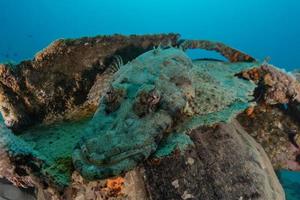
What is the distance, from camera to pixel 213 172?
3.48 m

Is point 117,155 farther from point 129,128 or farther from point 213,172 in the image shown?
point 213,172

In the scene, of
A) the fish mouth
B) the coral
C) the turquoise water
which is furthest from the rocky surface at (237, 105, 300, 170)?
the turquoise water

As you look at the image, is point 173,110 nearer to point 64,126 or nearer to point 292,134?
point 64,126

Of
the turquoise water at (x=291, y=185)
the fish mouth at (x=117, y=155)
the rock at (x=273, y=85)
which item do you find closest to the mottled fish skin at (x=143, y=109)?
the fish mouth at (x=117, y=155)

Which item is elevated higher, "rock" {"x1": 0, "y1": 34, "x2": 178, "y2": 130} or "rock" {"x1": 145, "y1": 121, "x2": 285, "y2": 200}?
"rock" {"x1": 0, "y1": 34, "x2": 178, "y2": 130}

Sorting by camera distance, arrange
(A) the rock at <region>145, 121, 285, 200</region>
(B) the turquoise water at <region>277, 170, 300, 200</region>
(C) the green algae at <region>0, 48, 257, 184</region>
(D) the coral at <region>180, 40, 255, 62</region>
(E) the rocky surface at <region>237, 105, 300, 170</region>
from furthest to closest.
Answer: (B) the turquoise water at <region>277, 170, 300, 200</region> < (D) the coral at <region>180, 40, 255, 62</region> < (E) the rocky surface at <region>237, 105, 300, 170</region> < (A) the rock at <region>145, 121, 285, 200</region> < (C) the green algae at <region>0, 48, 257, 184</region>

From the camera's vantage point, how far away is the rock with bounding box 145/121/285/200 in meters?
3.31

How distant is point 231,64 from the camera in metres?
6.00

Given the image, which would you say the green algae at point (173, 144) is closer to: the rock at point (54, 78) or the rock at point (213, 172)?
the rock at point (213, 172)

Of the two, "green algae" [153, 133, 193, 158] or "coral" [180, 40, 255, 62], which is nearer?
"green algae" [153, 133, 193, 158]

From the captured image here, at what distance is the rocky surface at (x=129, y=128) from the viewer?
316 centimetres

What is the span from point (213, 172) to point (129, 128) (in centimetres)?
97

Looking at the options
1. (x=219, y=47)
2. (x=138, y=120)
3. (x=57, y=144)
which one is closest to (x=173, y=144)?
(x=138, y=120)

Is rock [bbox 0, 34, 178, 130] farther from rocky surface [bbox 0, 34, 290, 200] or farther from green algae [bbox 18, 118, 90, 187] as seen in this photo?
green algae [bbox 18, 118, 90, 187]
